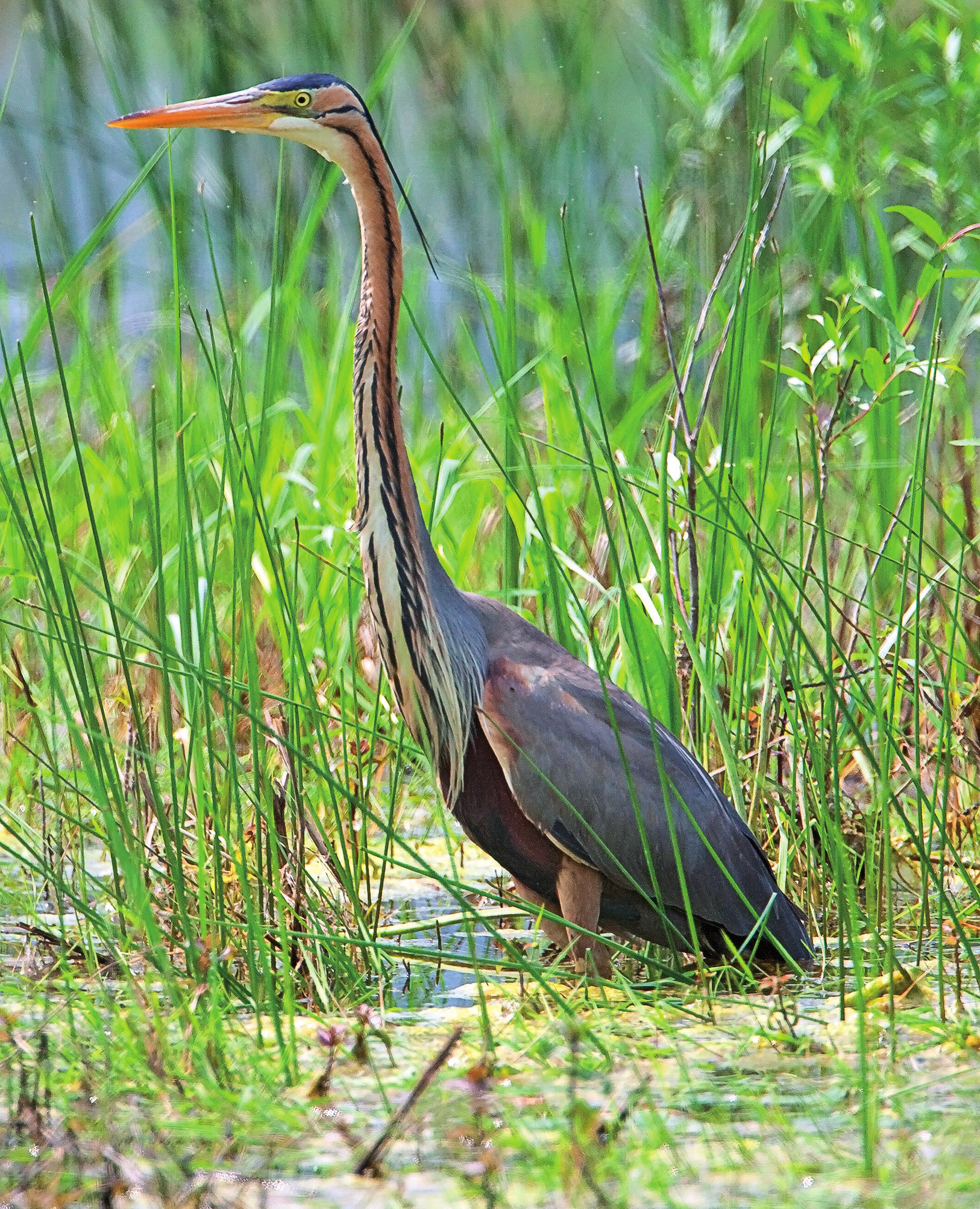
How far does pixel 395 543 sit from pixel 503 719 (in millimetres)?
387

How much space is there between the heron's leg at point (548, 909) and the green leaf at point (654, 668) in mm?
421

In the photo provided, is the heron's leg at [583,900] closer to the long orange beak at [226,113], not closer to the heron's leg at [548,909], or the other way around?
the heron's leg at [548,909]

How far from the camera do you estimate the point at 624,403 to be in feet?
16.0

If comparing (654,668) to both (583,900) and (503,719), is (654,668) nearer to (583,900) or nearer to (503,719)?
(503,719)

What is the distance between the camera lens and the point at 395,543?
9.52 feet

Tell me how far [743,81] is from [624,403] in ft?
3.71

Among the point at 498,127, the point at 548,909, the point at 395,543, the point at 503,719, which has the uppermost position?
the point at 498,127

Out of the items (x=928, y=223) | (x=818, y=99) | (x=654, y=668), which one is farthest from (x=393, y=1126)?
(x=818, y=99)

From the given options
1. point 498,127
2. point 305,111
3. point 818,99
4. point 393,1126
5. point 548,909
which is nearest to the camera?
point 393,1126

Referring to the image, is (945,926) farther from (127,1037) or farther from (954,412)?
(954,412)

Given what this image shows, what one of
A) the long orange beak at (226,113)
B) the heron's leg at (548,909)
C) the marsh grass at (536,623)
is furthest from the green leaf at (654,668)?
the long orange beak at (226,113)

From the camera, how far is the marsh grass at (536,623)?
6.86 feet

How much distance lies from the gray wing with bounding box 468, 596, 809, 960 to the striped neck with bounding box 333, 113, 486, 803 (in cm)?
9

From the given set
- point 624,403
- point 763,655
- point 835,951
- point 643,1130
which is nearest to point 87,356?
point 624,403
